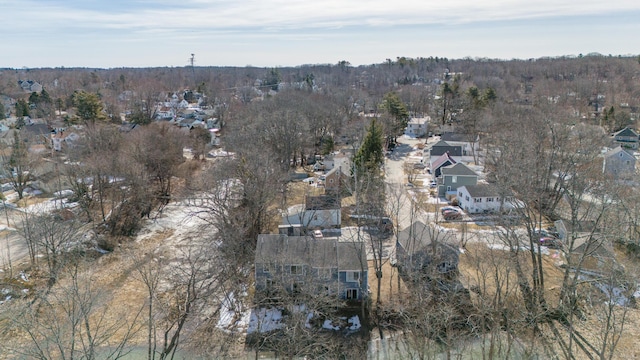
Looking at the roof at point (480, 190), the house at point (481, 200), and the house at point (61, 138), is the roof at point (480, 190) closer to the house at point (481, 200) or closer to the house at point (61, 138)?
the house at point (481, 200)

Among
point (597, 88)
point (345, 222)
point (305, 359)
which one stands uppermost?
A: point (597, 88)

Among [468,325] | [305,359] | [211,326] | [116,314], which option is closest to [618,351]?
[468,325]

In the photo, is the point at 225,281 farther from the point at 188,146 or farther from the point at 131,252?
the point at 188,146

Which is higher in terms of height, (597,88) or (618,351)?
(597,88)

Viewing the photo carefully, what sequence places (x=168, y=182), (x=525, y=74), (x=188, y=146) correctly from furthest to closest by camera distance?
(x=525, y=74)
(x=188, y=146)
(x=168, y=182)

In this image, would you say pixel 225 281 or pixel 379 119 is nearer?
pixel 225 281

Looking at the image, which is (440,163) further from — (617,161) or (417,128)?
(417,128)

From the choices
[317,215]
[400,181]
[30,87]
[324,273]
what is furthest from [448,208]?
[30,87]
